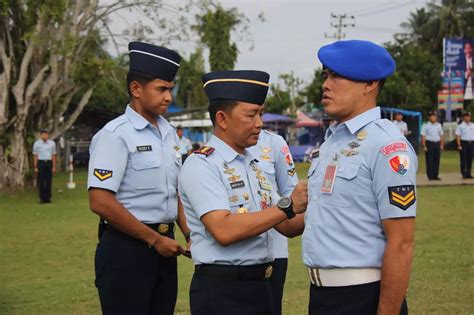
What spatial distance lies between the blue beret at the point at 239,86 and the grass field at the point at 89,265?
10.4 ft

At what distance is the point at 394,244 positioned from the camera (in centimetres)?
257

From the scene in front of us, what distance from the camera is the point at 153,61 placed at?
3.86m

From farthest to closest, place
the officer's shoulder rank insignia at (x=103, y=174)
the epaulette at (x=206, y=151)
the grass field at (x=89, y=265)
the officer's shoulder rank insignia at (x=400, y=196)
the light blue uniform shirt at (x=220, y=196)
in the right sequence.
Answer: the grass field at (x=89, y=265)
the officer's shoulder rank insignia at (x=103, y=174)
the epaulette at (x=206, y=151)
the light blue uniform shirt at (x=220, y=196)
the officer's shoulder rank insignia at (x=400, y=196)

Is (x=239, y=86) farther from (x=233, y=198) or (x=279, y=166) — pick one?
(x=279, y=166)

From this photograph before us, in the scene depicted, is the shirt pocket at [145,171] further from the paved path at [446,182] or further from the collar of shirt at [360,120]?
the paved path at [446,182]

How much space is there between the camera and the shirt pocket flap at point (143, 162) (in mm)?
3824

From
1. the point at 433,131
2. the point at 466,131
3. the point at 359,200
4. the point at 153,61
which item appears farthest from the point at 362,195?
the point at 466,131

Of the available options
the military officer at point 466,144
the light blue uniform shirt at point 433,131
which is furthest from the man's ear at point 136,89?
the military officer at point 466,144

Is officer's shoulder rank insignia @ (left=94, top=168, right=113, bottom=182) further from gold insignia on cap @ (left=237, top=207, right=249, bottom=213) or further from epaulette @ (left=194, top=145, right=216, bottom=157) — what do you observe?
gold insignia on cap @ (left=237, top=207, right=249, bottom=213)

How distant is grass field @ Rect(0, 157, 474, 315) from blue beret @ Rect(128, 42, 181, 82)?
2.78 m

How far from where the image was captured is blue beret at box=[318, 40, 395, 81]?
2.71 metres

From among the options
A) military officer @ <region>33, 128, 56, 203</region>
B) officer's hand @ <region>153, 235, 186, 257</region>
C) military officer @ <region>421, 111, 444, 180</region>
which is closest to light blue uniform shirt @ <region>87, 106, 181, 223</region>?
officer's hand @ <region>153, 235, 186, 257</region>

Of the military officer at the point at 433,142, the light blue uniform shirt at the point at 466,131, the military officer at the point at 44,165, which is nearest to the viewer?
the military officer at the point at 44,165

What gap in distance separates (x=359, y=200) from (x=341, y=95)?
41 centimetres
